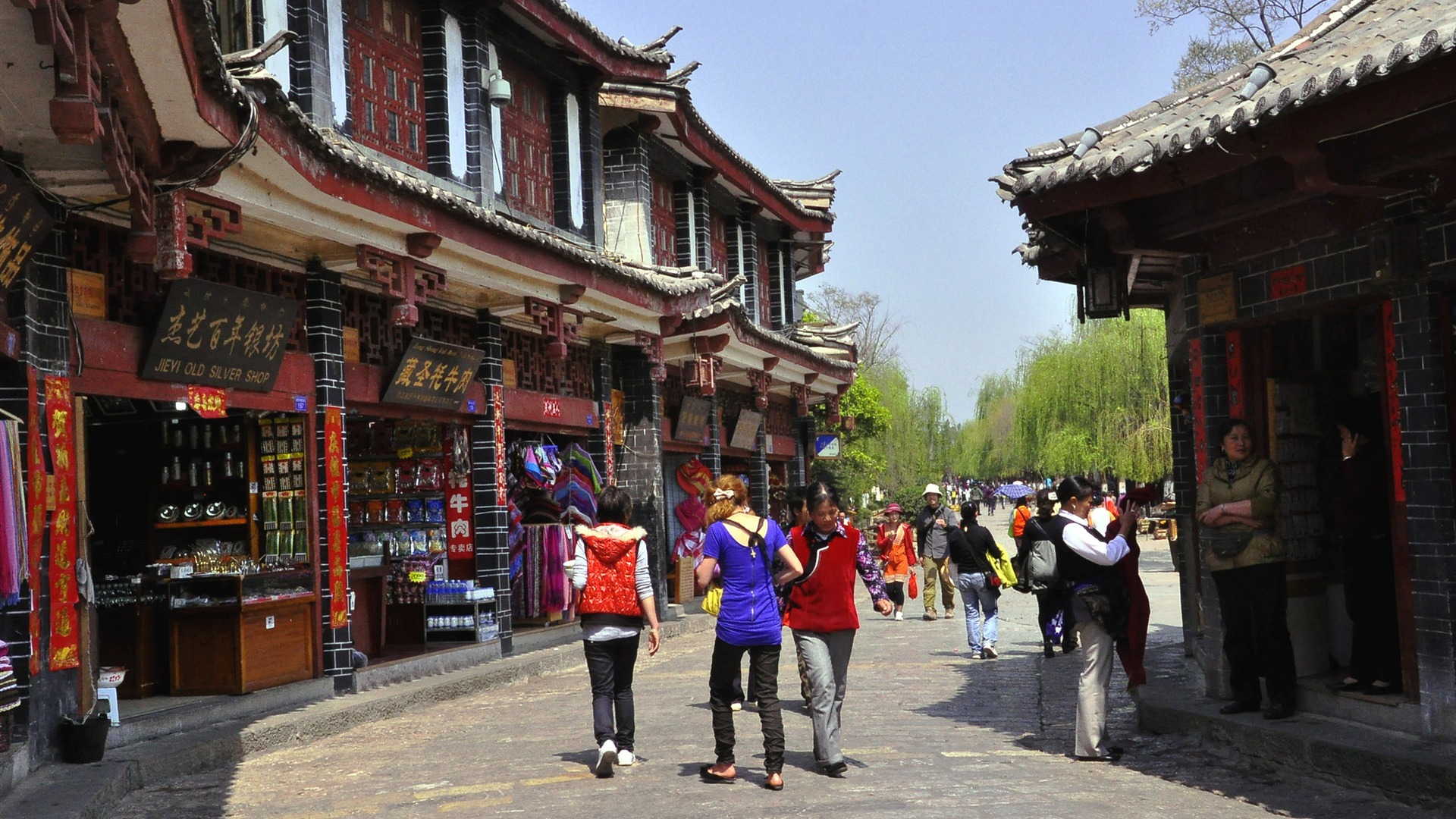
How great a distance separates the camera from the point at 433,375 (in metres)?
13.2

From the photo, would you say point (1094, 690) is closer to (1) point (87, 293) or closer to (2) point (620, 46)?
(1) point (87, 293)

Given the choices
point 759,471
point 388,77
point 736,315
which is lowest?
point 759,471

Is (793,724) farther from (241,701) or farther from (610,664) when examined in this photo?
(241,701)

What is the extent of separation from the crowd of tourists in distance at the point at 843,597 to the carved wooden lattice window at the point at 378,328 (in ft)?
15.5

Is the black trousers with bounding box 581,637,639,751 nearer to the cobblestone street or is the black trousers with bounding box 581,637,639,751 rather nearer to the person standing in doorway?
the cobblestone street

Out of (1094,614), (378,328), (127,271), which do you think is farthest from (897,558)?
(127,271)

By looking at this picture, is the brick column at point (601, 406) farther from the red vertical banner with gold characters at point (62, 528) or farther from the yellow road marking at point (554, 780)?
the yellow road marking at point (554, 780)

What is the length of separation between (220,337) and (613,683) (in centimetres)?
402

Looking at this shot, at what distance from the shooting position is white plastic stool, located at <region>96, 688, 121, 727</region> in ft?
29.7

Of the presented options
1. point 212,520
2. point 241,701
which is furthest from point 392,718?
point 212,520

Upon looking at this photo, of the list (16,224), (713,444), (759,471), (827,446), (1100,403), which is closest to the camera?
(16,224)

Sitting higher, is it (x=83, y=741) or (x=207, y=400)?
(x=207, y=400)

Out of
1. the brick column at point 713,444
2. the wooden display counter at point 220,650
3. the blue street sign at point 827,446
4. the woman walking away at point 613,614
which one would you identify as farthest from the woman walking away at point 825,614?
the blue street sign at point 827,446

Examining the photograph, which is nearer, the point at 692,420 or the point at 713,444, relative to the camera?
the point at 692,420
